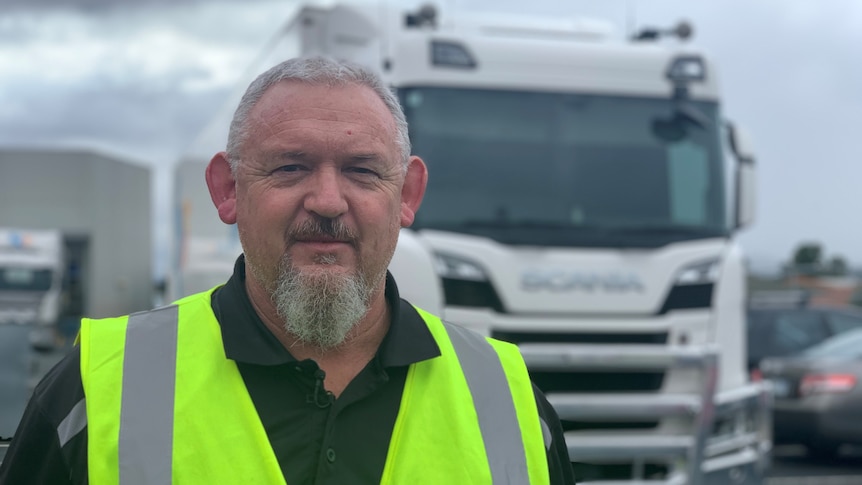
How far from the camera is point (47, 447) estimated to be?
178cm

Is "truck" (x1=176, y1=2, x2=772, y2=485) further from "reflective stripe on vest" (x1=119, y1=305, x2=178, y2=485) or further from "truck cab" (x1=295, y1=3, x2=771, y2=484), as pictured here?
"reflective stripe on vest" (x1=119, y1=305, x2=178, y2=485)

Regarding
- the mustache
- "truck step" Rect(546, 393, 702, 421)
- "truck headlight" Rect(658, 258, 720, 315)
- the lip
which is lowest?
"truck step" Rect(546, 393, 702, 421)

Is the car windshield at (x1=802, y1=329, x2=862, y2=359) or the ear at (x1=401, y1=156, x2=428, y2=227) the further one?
the car windshield at (x1=802, y1=329, x2=862, y2=359)

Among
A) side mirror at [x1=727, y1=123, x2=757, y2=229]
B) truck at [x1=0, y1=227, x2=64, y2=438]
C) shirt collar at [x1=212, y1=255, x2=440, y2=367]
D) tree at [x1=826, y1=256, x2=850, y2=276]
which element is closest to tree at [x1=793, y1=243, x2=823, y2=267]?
tree at [x1=826, y1=256, x2=850, y2=276]

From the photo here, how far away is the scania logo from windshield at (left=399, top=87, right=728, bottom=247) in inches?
7.2

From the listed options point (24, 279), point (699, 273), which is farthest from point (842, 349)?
point (24, 279)

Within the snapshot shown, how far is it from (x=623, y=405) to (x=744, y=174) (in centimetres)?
164

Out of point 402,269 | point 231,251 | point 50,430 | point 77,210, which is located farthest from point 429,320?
point 77,210

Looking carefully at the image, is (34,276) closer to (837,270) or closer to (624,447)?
(837,270)

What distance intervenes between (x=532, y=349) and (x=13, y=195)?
27342 millimetres

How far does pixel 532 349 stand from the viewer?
19.4ft

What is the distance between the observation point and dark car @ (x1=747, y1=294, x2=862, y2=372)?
11281 millimetres

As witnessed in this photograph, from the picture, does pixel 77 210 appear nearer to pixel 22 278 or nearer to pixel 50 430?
pixel 22 278

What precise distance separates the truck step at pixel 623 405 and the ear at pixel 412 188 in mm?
3911
